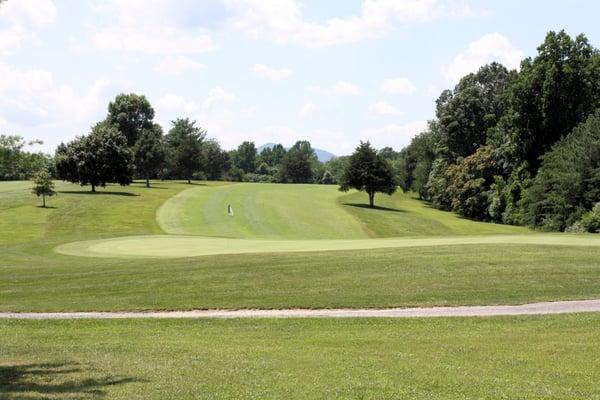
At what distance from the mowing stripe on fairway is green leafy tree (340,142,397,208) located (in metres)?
42.3

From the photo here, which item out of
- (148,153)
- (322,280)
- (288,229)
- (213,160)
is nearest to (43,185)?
(288,229)

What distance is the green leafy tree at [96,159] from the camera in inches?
3310

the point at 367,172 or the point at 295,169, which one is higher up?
the point at 295,169

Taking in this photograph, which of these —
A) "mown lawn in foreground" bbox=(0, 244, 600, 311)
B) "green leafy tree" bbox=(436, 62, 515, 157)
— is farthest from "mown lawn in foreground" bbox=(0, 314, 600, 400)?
"green leafy tree" bbox=(436, 62, 515, 157)

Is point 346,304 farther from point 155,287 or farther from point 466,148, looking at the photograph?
point 466,148

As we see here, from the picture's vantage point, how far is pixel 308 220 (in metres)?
64.8

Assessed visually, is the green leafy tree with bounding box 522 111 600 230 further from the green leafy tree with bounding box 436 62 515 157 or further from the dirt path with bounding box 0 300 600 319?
the dirt path with bounding box 0 300 600 319

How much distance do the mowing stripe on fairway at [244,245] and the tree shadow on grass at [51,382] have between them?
18098 mm

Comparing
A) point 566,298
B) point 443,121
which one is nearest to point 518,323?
point 566,298

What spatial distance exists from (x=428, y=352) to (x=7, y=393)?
7.88 metres

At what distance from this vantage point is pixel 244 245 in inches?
1336

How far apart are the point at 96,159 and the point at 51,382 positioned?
79500 millimetres

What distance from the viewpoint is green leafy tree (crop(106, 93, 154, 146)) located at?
13125 cm

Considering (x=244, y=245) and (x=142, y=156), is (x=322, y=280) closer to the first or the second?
(x=244, y=245)
